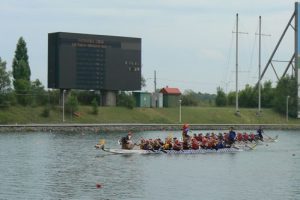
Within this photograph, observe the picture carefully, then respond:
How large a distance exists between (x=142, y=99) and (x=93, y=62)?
18693 mm

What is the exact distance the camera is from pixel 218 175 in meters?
44.0

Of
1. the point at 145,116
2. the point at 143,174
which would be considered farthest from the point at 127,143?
the point at 145,116

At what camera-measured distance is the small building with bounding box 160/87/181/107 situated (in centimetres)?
11394

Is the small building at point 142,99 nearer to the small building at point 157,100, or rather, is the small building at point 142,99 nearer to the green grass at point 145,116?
the small building at point 157,100

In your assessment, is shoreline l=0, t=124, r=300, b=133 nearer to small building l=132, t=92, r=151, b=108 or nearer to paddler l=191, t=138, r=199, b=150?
small building l=132, t=92, r=151, b=108

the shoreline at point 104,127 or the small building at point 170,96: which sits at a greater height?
the small building at point 170,96

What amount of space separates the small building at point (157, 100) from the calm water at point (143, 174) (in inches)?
1864

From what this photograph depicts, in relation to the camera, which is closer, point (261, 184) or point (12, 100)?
point (261, 184)

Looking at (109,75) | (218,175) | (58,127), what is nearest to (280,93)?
(109,75)

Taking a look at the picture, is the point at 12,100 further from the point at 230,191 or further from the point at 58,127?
the point at 230,191

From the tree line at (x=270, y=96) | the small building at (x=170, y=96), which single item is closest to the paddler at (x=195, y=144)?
the small building at (x=170, y=96)

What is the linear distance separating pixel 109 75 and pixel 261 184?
5643 centimetres

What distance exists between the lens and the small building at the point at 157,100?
112 metres

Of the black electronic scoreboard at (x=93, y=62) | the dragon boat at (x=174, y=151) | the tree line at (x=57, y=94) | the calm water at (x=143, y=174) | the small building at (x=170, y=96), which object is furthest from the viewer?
the small building at (x=170, y=96)
